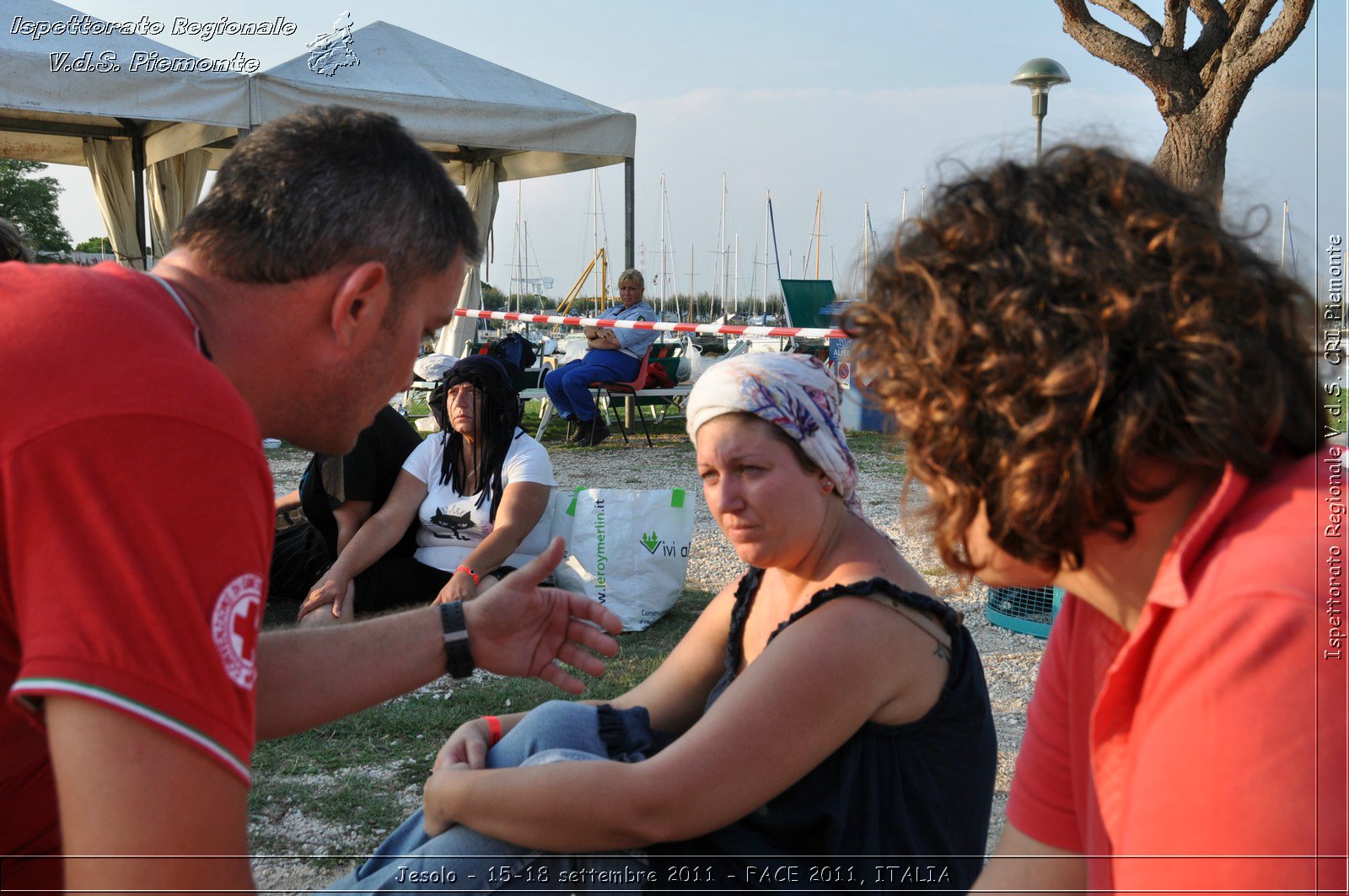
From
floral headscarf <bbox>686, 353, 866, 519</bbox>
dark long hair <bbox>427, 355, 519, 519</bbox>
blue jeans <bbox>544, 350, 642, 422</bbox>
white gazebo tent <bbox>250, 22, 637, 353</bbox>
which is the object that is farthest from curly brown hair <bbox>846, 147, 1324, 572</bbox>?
blue jeans <bbox>544, 350, 642, 422</bbox>

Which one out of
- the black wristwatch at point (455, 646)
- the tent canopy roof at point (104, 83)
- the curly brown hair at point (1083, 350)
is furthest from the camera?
the tent canopy roof at point (104, 83)

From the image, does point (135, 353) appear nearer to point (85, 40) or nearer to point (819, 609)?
point (819, 609)

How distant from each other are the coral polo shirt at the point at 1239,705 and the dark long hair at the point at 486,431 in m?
4.08

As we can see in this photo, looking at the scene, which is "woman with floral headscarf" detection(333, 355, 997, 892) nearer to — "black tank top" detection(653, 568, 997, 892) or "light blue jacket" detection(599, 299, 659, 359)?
"black tank top" detection(653, 568, 997, 892)

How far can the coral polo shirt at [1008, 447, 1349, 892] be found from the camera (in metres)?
0.87

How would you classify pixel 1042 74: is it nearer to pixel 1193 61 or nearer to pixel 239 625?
pixel 1193 61

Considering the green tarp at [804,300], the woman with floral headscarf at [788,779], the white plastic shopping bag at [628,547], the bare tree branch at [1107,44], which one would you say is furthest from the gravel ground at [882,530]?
the bare tree branch at [1107,44]

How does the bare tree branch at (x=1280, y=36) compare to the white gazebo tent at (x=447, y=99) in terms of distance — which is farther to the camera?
the bare tree branch at (x=1280, y=36)

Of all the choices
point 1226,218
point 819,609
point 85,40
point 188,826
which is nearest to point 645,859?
point 819,609

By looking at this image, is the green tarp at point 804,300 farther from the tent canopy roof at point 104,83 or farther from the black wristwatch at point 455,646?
the black wristwatch at point 455,646

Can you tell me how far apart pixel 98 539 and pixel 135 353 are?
0.77 feet

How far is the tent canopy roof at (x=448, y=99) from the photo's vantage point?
30.0ft

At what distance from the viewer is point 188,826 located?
42.4 inches

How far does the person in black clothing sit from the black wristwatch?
3055mm
